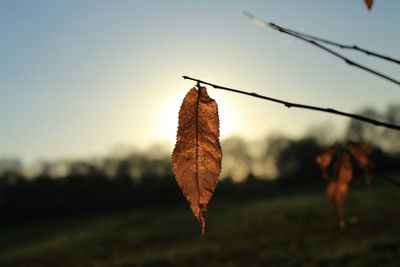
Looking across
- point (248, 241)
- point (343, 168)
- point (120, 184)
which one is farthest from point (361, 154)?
point (120, 184)

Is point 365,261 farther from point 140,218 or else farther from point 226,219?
point 140,218

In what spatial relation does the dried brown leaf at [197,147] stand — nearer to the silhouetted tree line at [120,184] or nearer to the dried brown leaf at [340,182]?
the dried brown leaf at [340,182]

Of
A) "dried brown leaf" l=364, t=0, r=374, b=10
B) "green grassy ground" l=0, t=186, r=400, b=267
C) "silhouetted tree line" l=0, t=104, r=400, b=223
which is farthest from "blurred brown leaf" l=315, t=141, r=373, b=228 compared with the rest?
"silhouetted tree line" l=0, t=104, r=400, b=223

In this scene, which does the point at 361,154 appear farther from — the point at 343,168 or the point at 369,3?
the point at 369,3

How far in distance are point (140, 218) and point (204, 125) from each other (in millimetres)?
28363

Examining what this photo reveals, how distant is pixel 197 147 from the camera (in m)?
0.63

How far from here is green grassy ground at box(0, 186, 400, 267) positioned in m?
11.6

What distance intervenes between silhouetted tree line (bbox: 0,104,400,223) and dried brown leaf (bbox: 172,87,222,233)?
Answer: 3551 cm

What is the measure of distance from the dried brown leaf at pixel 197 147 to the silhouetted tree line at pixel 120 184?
117ft

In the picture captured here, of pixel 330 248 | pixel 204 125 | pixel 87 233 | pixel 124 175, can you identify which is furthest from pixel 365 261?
pixel 124 175

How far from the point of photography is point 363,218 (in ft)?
56.6

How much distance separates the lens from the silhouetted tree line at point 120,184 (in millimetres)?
38344

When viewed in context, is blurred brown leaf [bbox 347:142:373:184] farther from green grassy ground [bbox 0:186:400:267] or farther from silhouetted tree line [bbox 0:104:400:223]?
silhouetted tree line [bbox 0:104:400:223]

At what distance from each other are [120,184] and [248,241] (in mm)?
26674
